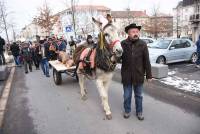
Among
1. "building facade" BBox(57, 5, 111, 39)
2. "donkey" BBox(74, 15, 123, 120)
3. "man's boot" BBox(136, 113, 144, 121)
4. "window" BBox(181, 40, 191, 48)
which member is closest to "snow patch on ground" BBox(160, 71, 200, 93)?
"man's boot" BBox(136, 113, 144, 121)

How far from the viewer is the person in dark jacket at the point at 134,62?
5.50 meters

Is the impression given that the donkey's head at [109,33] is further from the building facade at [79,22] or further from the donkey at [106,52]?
the building facade at [79,22]

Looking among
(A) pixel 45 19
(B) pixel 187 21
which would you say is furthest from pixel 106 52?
(B) pixel 187 21

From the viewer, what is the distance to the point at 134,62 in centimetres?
560

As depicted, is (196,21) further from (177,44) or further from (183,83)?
(183,83)

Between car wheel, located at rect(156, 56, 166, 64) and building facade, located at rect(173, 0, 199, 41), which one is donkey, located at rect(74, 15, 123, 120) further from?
building facade, located at rect(173, 0, 199, 41)

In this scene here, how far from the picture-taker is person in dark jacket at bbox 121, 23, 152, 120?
5496 mm

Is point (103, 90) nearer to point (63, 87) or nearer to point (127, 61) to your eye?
point (127, 61)

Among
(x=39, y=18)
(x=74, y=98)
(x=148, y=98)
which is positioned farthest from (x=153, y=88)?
(x=39, y=18)

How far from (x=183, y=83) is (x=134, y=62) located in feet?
15.3

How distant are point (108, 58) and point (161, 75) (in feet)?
17.9

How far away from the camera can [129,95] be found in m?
5.93

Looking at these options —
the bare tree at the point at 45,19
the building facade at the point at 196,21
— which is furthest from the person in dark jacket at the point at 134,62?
the building facade at the point at 196,21

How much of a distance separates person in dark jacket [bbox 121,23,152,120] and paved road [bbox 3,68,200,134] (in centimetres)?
57
